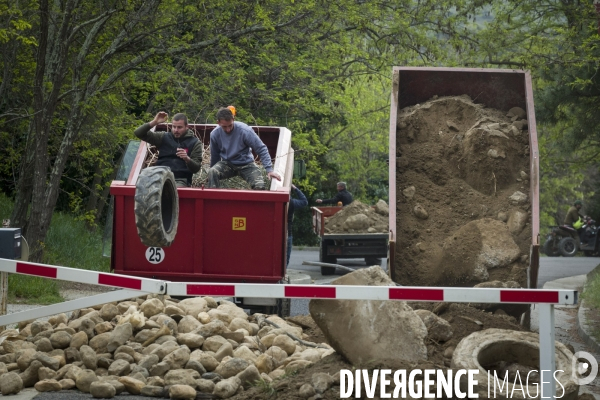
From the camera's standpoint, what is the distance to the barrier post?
19.5 ft

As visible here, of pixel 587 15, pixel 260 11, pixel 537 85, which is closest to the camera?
pixel 587 15

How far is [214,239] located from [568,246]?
2313cm

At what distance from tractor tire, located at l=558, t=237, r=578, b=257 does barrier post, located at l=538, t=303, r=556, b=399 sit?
2661cm

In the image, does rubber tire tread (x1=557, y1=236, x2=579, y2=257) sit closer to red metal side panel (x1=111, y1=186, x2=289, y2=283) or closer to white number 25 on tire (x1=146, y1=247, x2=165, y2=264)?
red metal side panel (x1=111, y1=186, x2=289, y2=283)

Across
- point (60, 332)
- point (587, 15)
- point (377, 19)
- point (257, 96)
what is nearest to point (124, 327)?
point (60, 332)

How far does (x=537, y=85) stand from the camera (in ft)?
57.1

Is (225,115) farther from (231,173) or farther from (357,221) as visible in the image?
(357,221)

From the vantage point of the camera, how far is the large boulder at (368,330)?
7.18 meters

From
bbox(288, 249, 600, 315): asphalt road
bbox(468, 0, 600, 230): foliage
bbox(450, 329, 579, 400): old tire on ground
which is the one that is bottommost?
bbox(288, 249, 600, 315): asphalt road

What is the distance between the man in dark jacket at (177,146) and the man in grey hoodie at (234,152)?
26 centimetres

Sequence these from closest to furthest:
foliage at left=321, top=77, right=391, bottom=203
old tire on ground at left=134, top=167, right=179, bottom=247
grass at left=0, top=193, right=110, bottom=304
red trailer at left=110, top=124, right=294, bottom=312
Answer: old tire on ground at left=134, top=167, right=179, bottom=247, red trailer at left=110, top=124, right=294, bottom=312, grass at left=0, top=193, right=110, bottom=304, foliage at left=321, top=77, right=391, bottom=203

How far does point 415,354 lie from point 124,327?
9.00 feet

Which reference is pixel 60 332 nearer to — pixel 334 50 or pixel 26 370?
pixel 26 370

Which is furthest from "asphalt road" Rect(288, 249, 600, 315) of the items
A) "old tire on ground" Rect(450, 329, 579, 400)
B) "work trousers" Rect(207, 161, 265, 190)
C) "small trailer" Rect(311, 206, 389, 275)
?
"old tire on ground" Rect(450, 329, 579, 400)
